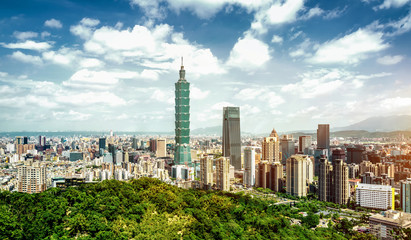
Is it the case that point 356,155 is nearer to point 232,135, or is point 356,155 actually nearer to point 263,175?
point 263,175

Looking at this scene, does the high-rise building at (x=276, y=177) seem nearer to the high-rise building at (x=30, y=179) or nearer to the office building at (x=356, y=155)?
the office building at (x=356, y=155)

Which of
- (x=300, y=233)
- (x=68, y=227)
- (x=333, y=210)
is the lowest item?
(x=333, y=210)

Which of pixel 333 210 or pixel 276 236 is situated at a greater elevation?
pixel 276 236

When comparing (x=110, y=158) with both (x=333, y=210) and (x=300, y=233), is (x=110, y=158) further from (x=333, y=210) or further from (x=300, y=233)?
(x=300, y=233)

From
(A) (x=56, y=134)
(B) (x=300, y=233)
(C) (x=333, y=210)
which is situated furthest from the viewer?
(A) (x=56, y=134)

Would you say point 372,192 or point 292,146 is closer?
point 372,192

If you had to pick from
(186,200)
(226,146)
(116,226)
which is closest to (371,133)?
(226,146)

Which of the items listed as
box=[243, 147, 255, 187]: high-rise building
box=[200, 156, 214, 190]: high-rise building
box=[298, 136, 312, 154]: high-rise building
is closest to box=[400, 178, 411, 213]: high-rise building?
box=[243, 147, 255, 187]: high-rise building

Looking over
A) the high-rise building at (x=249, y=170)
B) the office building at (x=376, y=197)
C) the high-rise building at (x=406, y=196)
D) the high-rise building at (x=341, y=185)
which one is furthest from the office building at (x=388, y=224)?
the high-rise building at (x=249, y=170)

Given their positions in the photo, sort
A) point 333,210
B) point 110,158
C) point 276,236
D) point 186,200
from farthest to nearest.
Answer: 1. point 110,158
2. point 333,210
3. point 186,200
4. point 276,236
